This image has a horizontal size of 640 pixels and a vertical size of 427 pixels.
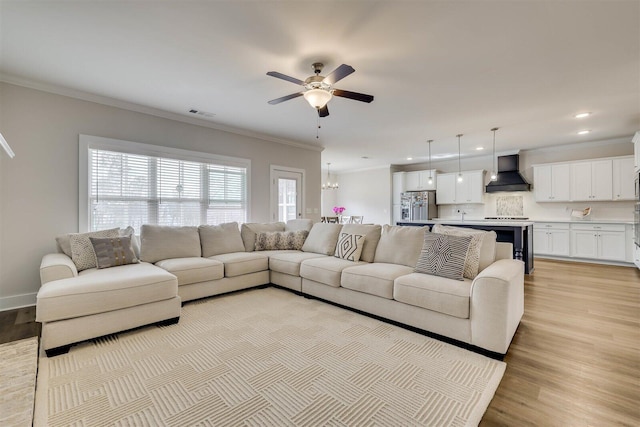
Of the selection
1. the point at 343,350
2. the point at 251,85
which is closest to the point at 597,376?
the point at 343,350

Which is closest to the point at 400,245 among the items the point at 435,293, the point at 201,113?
the point at 435,293

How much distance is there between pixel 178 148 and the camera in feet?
14.9

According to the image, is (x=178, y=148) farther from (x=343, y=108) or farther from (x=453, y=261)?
(x=453, y=261)

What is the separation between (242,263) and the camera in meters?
3.78

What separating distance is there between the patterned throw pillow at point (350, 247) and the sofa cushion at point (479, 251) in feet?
3.49

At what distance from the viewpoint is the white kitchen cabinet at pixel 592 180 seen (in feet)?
19.1

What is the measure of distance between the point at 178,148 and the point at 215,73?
189cm

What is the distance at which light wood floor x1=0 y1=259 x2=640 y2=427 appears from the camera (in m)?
1.58

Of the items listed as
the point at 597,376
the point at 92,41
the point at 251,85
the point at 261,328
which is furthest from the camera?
the point at 251,85

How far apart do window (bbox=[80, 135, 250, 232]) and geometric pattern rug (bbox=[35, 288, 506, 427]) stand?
207cm

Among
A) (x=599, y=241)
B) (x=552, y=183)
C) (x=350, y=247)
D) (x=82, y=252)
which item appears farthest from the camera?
(x=552, y=183)

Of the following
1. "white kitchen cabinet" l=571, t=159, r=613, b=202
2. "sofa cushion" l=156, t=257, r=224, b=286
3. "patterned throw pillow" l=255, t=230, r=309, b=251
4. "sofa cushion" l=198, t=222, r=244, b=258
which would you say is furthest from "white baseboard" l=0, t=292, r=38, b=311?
"white kitchen cabinet" l=571, t=159, r=613, b=202

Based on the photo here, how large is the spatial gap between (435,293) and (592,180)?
6119mm

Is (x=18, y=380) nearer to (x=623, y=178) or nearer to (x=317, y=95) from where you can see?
(x=317, y=95)
